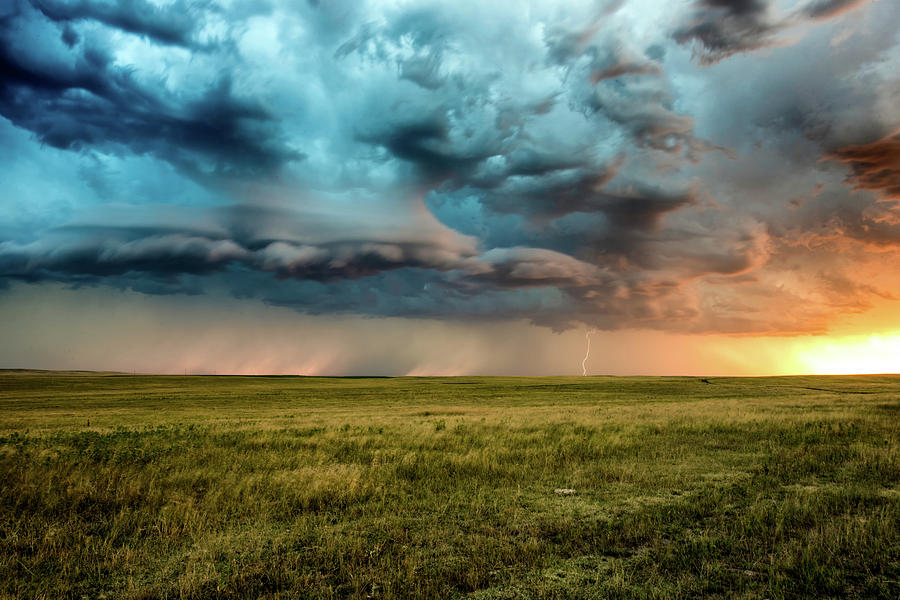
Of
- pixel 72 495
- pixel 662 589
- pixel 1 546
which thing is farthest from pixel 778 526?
pixel 72 495

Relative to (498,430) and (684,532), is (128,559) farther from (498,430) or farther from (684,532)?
(498,430)

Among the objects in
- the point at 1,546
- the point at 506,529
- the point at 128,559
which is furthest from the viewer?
the point at 506,529

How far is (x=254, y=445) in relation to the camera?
1986cm

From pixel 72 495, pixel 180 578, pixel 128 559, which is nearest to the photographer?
pixel 180 578

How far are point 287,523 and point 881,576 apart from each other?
9.92 meters

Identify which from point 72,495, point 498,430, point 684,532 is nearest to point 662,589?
point 684,532

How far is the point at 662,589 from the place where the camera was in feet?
22.4

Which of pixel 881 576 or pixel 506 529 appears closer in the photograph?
pixel 881 576

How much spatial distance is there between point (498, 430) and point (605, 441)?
18.0ft

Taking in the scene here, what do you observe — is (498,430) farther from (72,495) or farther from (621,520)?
(72,495)

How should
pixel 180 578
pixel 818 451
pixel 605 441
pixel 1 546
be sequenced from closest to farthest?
1. pixel 180 578
2. pixel 1 546
3. pixel 818 451
4. pixel 605 441

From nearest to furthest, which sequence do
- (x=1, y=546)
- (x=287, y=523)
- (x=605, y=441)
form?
(x=1, y=546) < (x=287, y=523) < (x=605, y=441)

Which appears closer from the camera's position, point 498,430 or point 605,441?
point 605,441

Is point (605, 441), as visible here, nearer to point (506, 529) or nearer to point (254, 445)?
point (506, 529)
